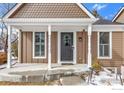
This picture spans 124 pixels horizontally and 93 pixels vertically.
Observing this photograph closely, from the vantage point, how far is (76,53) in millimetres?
18828

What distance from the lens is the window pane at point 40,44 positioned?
19000mm

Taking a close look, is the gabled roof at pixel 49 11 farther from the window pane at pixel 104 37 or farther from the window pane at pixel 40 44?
the window pane at pixel 104 37

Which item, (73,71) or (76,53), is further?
(76,53)

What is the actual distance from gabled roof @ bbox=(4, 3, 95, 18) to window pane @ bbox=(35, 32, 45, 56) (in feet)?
8.29

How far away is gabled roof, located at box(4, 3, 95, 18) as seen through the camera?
16266mm

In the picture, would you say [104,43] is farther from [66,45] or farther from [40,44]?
[40,44]

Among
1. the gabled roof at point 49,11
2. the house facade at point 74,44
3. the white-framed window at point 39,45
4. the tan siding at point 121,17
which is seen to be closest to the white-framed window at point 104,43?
the house facade at point 74,44

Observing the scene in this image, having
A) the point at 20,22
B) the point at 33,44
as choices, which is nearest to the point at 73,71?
the point at 20,22

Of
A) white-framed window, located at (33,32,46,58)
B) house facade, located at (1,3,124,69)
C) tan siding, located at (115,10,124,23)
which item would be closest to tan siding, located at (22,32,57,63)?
house facade, located at (1,3,124,69)

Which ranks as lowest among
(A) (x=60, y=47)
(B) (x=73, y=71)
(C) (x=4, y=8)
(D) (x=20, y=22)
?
(B) (x=73, y=71)

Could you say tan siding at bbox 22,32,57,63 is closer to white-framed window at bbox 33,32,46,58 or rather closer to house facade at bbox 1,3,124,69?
house facade at bbox 1,3,124,69

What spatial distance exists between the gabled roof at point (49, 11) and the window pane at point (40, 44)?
8.29 feet

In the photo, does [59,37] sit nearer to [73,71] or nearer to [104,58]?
[104,58]

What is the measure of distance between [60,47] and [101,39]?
2778 mm
